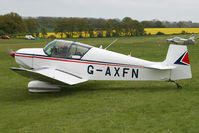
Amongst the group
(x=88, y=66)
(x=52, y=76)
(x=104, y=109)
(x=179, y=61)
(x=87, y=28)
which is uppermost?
(x=87, y=28)

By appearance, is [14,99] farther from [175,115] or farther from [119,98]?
[175,115]

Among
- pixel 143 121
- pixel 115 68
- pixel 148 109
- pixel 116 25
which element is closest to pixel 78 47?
pixel 115 68

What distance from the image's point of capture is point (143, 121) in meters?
5.57

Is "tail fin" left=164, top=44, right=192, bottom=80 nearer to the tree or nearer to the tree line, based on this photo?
the tree line

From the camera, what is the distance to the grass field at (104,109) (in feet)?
17.4

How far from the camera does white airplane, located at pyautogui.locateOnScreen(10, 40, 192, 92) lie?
8.17 m

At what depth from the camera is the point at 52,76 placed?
26.2ft

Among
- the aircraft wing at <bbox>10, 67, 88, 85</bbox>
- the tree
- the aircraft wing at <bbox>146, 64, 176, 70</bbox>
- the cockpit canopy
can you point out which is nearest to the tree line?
the tree

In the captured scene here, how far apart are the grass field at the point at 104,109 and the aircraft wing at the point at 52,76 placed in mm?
460

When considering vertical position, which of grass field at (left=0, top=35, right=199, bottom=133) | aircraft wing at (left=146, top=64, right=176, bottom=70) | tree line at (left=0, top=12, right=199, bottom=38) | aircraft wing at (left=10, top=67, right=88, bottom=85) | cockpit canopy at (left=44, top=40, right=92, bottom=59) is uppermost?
tree line at (left=0, top=12, right=199, bottom=38)

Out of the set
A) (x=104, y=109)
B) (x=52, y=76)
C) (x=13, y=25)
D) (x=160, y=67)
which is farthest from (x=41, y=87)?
(x=13, y=25)

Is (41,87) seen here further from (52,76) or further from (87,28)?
(87,28)

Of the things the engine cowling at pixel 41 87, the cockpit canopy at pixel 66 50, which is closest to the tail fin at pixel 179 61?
the cockpit canopy at pixel 66 50

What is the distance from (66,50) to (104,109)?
120 inches
